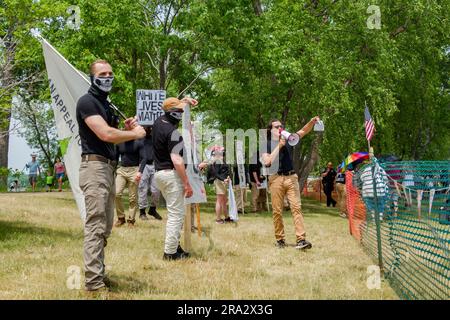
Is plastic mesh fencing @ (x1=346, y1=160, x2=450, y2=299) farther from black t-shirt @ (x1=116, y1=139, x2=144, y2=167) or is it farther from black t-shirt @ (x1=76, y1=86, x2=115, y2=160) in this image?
black t-shirt @ (x1=116, y1=139, x2=144, y2=167)

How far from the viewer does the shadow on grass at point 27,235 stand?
24.7 ft

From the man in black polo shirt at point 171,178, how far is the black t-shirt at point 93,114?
158 centimetres

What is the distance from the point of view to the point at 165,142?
679cm

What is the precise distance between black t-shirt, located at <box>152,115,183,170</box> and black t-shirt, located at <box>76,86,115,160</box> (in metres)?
1.57

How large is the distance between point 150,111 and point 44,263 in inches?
260

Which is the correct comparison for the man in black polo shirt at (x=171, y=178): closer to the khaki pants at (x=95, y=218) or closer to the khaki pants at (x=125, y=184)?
the khaki pants at (x=95, y=218)

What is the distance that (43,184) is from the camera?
3588 centimetres

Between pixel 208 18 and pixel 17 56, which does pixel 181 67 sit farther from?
pixel 17 56

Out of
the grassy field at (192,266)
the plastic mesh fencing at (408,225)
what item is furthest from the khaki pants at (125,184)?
the plastic mesh fencing at (408,225)

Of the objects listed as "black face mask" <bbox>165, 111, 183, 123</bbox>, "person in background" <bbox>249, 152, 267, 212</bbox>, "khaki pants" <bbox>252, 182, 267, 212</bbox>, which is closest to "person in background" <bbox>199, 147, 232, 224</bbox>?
"person in background" <bbox>249, 152, 267, 212</bbox>

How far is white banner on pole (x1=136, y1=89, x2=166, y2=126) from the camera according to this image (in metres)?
12.3
